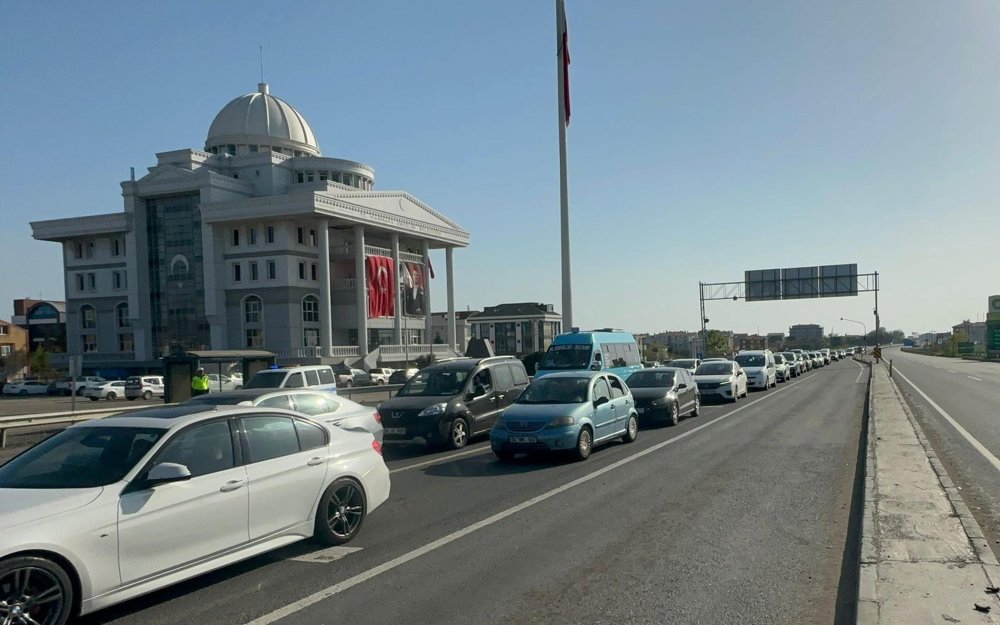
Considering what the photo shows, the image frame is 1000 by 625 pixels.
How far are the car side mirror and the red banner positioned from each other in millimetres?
66409

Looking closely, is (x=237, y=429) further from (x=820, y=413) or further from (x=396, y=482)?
(x=820, y=413)

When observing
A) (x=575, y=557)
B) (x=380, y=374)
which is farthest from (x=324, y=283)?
(x=575, y=557)

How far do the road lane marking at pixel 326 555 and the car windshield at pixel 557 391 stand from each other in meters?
6.58

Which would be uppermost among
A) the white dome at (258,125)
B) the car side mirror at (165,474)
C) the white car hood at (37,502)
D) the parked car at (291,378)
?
the white dome at (258,125)

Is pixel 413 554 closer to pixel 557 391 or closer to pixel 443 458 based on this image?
pixel 443 458

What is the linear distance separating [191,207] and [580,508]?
6920 centimetres

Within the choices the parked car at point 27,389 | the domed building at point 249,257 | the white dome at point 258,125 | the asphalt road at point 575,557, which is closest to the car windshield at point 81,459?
the asphalt road at point 575,557

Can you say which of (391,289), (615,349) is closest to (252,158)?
→ (391,289)

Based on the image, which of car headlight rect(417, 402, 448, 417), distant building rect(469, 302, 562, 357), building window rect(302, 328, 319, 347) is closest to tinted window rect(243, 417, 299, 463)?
car headlight rect(417, 402, 448, 417)

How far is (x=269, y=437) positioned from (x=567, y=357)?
589 inches

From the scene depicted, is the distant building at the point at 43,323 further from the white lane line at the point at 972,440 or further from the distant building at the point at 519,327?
the white lane line at the point at 972,440

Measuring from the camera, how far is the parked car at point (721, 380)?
25.8 metres

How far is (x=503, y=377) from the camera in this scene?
55.6 ft

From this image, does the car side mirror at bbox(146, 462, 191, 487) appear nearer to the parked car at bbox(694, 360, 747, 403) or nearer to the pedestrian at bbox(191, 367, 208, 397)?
the pedestrian at bbox(191, 367, 208, 397)
